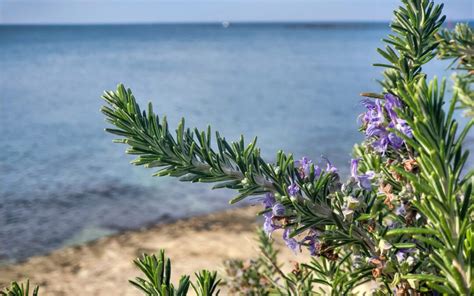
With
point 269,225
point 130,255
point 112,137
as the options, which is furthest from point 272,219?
point 112,137

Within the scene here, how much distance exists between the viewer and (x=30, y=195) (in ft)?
30.6

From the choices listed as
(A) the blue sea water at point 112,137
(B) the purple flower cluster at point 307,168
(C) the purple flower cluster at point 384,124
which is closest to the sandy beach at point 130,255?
(A) the blue sea water at point 112,137

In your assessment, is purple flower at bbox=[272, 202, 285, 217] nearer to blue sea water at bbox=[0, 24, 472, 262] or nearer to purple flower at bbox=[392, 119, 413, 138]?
purple flower at bbox=[392, 119, 413, 138]

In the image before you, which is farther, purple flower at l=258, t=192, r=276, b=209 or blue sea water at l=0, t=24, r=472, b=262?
blue sea water at l=0, t=24, r=472, b=262

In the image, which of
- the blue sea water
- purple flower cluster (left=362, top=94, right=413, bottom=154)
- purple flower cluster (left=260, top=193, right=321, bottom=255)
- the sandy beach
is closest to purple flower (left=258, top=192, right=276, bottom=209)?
purple flower cluster (left=260, top=193, right=321, bottom=255)

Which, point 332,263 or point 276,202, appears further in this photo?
point 332,263

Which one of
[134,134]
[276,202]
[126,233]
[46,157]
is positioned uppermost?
[46,157]

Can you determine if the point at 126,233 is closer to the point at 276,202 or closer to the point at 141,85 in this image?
the point at 276,202

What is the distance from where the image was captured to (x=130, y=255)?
6902mm

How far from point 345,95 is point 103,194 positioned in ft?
50.9

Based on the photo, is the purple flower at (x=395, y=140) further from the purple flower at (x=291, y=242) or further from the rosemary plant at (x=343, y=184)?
the purple flower at (x=291, y=242)

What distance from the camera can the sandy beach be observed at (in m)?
5.93

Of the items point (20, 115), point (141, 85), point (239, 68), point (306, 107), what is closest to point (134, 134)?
point (20, 115)

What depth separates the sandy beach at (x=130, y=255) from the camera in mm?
5934
